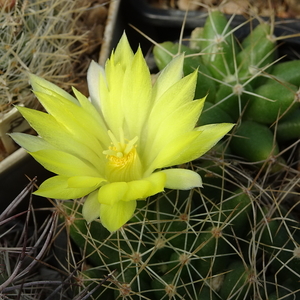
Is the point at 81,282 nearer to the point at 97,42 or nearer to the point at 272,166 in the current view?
the point at 272,166

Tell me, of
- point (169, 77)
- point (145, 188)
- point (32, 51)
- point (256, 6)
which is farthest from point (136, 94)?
point (256, 6)

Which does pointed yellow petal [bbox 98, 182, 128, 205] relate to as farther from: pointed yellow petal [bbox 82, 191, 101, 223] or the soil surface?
the soil surface

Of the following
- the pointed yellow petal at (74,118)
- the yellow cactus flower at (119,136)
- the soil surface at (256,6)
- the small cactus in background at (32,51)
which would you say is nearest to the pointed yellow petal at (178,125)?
the yellow cactus flower at (119,136)

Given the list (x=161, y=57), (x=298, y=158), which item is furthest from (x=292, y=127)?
(x=161, y=57)

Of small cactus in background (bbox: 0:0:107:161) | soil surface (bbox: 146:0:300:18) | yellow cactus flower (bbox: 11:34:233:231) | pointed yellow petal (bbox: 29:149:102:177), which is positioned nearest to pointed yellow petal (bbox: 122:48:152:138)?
yellow cactus flower (bbox: 11:34:233:231)

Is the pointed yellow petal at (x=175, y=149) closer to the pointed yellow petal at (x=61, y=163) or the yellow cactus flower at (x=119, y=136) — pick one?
the yellow cactus flower at (x=119, y=136)

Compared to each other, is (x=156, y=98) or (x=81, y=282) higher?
(x=156, y=98)

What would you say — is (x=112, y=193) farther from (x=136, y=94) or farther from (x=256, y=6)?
(x=256, y=6)
